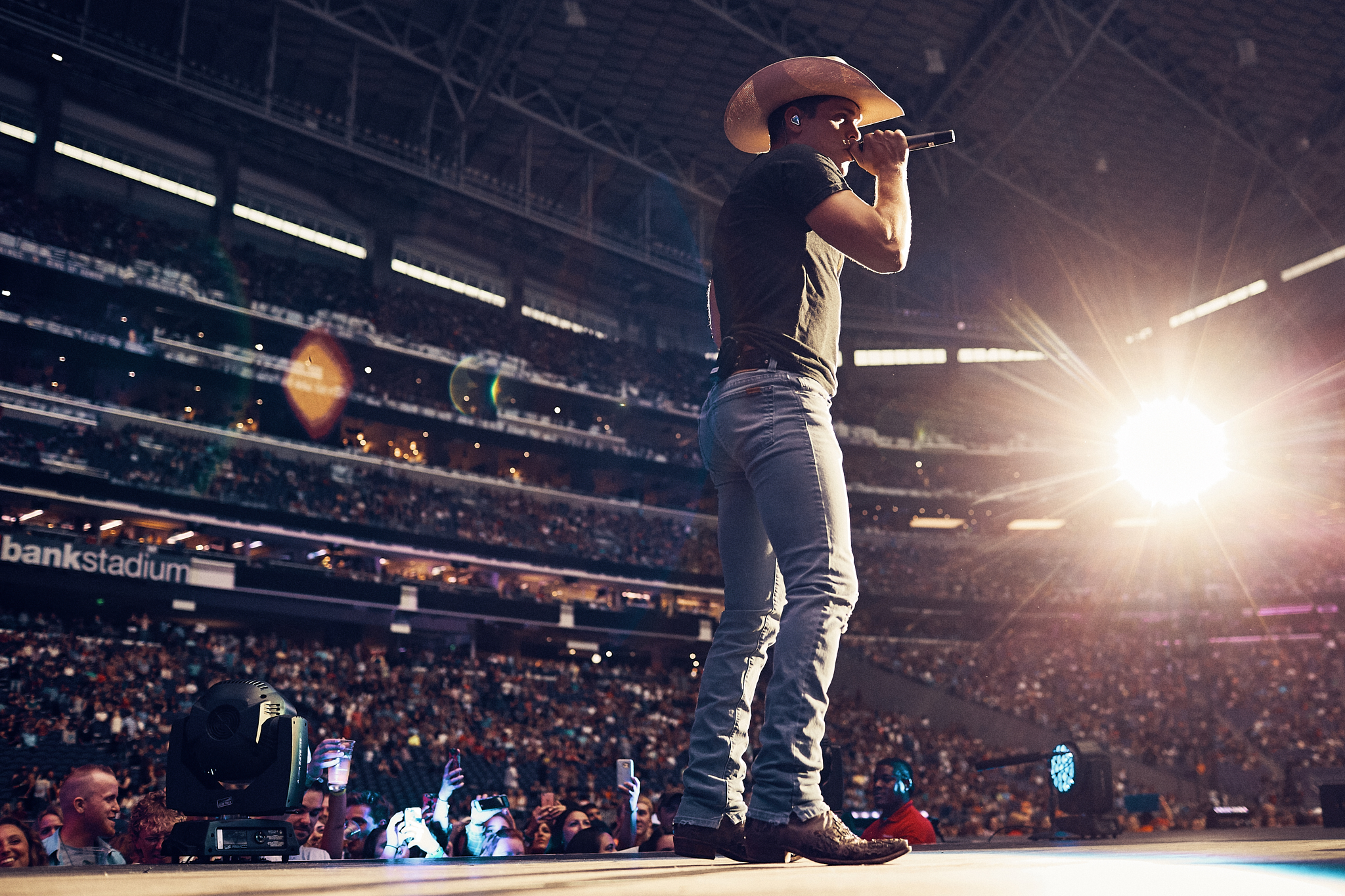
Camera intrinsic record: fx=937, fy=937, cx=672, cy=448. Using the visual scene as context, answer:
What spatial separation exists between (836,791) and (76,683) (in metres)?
15.4

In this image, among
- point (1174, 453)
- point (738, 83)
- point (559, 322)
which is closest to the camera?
point (738, 83)

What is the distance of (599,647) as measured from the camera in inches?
1187

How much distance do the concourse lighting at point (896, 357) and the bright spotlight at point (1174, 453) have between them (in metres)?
8.10

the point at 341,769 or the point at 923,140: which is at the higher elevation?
the point at 923,140

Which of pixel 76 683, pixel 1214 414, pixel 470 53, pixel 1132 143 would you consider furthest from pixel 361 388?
pixel 1214 414

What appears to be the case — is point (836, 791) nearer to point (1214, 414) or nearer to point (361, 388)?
point (361, 388)

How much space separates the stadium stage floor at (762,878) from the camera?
1.38 meters

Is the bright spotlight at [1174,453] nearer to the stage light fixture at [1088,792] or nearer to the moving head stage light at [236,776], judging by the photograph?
the stage light fixture at [1088,792]

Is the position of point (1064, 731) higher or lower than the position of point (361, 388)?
lower

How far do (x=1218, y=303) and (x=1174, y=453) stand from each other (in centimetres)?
596

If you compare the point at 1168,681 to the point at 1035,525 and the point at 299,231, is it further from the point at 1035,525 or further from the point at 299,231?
the point at 299,231

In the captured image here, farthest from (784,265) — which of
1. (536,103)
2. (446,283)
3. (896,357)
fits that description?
(896,357)

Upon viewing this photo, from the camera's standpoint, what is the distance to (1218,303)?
113 ft

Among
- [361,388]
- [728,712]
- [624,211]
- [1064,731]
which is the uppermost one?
[624,211]
